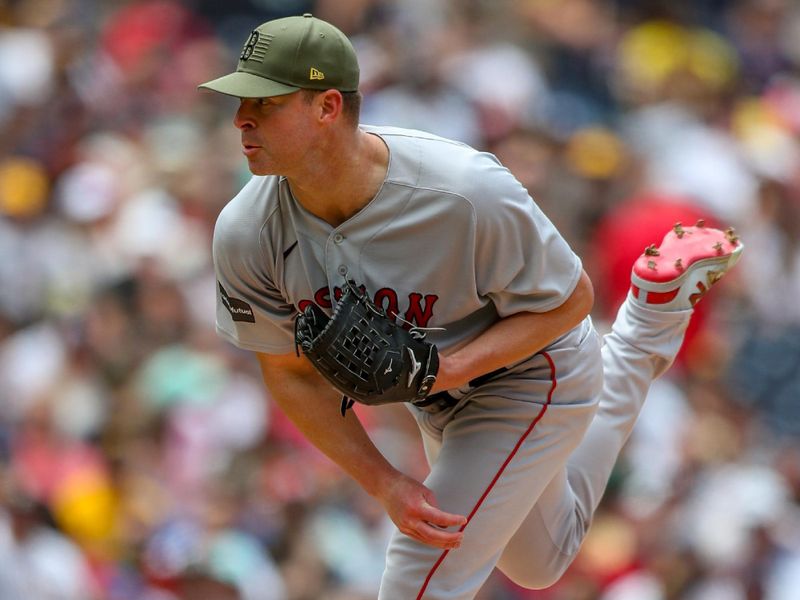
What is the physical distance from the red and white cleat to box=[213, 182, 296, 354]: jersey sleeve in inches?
42.3

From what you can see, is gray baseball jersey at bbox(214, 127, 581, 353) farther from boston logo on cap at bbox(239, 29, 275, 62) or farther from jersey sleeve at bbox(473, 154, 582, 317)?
boston logo on cap at bbox(239, 29, 275, 62)

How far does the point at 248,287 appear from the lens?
3586 mm

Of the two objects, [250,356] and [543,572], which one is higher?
[543,572]

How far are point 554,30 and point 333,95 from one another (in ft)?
17.3

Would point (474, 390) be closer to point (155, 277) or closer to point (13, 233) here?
point (155, 277)

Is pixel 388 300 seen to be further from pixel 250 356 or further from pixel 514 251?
A: pixel 250 356

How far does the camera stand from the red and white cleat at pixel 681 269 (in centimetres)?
408

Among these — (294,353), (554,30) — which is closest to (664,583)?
(294,353)

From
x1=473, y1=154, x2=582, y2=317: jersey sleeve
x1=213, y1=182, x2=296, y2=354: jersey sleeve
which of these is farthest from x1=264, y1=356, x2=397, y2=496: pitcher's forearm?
x1=473, y1=154, x2=582, y2=317: jersey sleeve

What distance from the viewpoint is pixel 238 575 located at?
582 cm

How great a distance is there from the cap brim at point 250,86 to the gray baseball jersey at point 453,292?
1.11ft

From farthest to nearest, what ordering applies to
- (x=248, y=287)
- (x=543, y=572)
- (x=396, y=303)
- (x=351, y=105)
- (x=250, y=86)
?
(x=543, y=572) < (x=248, y=287) < (x=396, y=303) < (x=351, y=105) < (x=250, y=86)

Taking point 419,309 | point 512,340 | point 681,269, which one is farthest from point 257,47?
point 681,269

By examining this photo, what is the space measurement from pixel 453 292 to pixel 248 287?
501 mm
